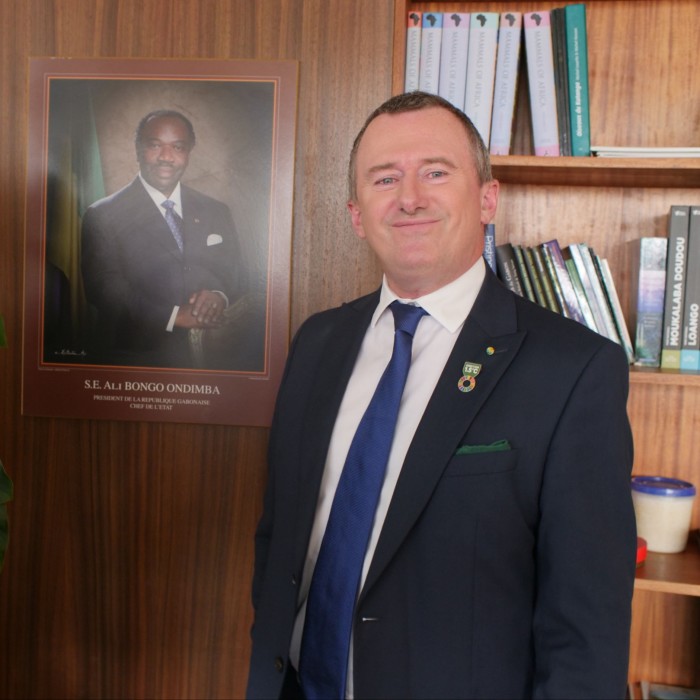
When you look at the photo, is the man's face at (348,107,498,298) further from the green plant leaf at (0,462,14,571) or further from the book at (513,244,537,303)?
the green plant leaf at (0,462,14,571)

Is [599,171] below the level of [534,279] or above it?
above

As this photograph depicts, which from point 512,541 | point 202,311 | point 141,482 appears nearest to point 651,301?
point 512,541

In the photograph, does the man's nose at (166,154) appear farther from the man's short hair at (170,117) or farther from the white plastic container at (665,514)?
the white plastic container at (665,514)

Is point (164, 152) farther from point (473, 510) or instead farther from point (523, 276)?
point (473, 510)

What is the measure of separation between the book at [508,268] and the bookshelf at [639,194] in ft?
0.66

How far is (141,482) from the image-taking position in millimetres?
2057

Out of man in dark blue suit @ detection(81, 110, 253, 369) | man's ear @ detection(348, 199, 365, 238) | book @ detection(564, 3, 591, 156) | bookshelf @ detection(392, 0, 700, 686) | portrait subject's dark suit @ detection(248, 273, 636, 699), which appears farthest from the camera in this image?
man in dark blue suit @ detection(81, 110, 253, 369)

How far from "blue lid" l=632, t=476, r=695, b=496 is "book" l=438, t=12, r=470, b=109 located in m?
1.03

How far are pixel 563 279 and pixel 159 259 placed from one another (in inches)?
42.2

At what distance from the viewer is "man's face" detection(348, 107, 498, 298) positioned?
133cm

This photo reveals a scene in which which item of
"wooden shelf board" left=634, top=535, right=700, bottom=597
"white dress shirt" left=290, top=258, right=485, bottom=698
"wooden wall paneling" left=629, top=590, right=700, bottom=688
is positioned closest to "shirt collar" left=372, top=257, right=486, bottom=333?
"white dress shirt" left=290, top=258, right=485, bottom=698

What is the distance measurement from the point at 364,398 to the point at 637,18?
1306 millimetres

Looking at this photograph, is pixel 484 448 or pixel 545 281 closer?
pixel 484 448

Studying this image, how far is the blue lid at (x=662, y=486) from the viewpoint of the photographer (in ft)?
5.81
